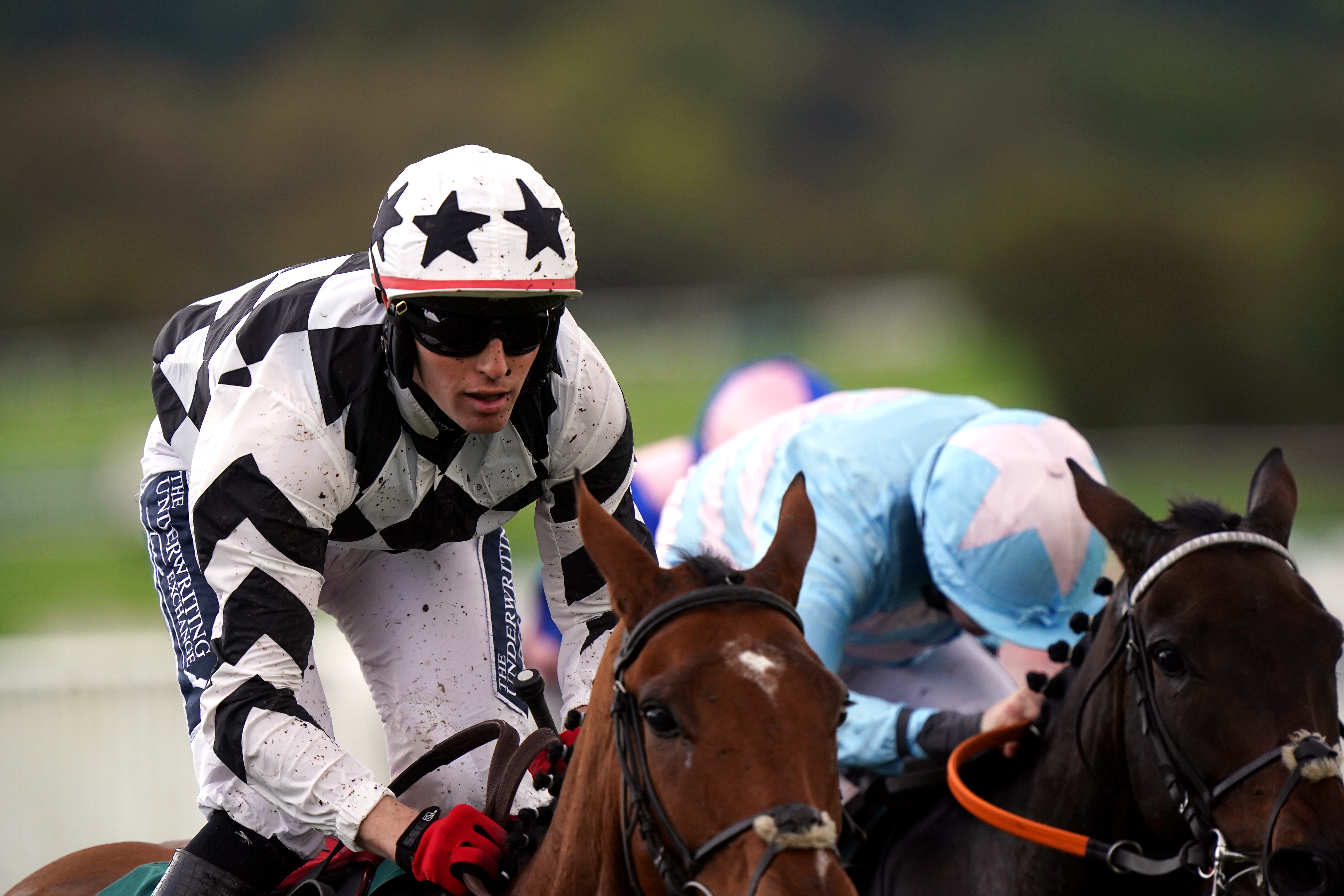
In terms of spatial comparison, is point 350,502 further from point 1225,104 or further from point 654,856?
point 1225,104

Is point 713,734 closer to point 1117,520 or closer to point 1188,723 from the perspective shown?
point 1188,723

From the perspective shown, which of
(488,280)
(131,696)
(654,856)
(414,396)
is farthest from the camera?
(131,696)

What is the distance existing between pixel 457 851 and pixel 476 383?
0.72 meters

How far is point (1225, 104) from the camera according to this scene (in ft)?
75.3

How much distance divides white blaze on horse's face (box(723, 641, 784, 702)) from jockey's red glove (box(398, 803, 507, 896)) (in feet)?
2.08

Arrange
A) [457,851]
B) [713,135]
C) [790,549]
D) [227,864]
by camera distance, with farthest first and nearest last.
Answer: [713,135], [227,864], [457,851], [790,549]

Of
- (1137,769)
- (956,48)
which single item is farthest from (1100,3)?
(1137,769)

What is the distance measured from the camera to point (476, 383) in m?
2.22

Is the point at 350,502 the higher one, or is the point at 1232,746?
the point at 350,502

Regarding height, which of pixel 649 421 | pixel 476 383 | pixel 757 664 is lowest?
pixel 649 421

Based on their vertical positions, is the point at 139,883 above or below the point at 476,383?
below

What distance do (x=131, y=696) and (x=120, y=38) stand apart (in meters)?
24.1

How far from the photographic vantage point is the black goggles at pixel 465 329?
2.19 metres

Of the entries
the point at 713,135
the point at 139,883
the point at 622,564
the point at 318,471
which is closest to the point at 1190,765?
the point at 622,564
